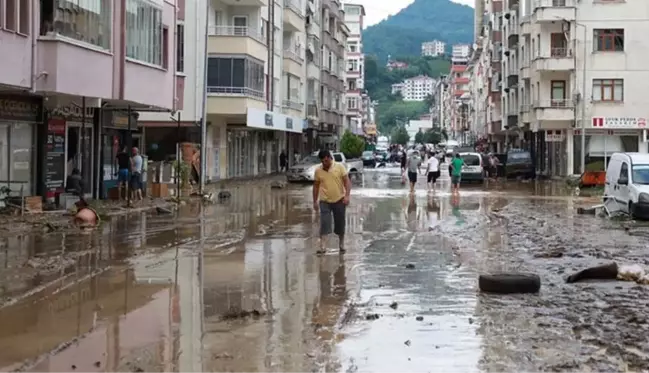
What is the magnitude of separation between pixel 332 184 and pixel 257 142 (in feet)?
143

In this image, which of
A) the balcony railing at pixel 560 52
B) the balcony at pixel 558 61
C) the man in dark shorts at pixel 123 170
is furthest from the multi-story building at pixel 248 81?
the balcony railing at pixel 560 52

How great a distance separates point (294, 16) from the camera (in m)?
62.6

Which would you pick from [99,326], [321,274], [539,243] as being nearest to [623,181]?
[539,243]

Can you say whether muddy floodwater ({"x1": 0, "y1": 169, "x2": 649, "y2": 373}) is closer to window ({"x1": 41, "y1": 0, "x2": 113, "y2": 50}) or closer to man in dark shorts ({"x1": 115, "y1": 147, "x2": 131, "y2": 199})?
window ({"x1": 41, "y1": 0, "x2": 113, "y2": 50})

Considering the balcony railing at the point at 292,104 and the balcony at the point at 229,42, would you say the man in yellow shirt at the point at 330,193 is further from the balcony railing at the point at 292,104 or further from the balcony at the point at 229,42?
the balcony railing at the point at 292,104

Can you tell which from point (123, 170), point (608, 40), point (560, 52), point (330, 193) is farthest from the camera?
point (560, 52)

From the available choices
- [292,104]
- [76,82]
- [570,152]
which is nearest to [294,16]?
[292,104]

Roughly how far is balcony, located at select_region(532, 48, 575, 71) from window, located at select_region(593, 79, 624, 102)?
188 cm

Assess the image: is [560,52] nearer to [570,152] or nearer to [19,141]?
[570,152]

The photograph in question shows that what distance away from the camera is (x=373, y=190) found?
39.9m

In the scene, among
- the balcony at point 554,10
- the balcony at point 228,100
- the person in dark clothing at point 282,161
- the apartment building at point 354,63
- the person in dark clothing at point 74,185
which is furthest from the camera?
the apartment building at point 354,63

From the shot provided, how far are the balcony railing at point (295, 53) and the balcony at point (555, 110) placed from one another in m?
17.0

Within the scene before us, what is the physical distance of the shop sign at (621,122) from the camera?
54875mm

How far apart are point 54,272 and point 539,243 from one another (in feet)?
30.9
